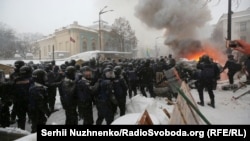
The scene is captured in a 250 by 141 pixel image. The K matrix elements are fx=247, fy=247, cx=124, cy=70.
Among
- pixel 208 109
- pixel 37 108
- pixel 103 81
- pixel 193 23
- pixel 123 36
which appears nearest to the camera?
pixel 37 108

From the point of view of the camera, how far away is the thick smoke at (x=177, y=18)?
2289 cm

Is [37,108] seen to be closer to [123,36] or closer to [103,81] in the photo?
[103,81]

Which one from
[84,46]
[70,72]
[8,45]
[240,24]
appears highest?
[240,24]

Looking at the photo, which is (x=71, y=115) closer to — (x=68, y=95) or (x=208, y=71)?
(x=68, y=95)

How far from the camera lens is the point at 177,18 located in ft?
76.0

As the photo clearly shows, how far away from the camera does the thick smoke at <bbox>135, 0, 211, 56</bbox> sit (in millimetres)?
22891

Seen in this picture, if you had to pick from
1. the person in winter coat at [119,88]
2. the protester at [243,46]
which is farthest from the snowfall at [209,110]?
the protester at [243,46]

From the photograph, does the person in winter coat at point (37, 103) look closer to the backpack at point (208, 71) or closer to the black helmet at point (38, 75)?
Result: the black helmet at point (38, 75)

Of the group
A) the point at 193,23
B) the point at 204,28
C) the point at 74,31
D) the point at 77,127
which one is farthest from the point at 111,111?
the point at 74,31

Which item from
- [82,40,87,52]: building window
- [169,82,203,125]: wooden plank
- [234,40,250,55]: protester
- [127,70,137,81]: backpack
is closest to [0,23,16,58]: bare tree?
[82,40,87,52]: building window

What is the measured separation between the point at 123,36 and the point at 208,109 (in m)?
34.3

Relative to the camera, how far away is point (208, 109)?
805 centimetres

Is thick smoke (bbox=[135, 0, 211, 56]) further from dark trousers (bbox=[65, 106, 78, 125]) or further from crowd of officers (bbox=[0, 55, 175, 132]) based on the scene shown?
dark trousers (bbox=[65, 106, 78, 125])

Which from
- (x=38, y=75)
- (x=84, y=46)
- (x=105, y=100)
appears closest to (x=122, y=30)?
(x=84, y=46)
